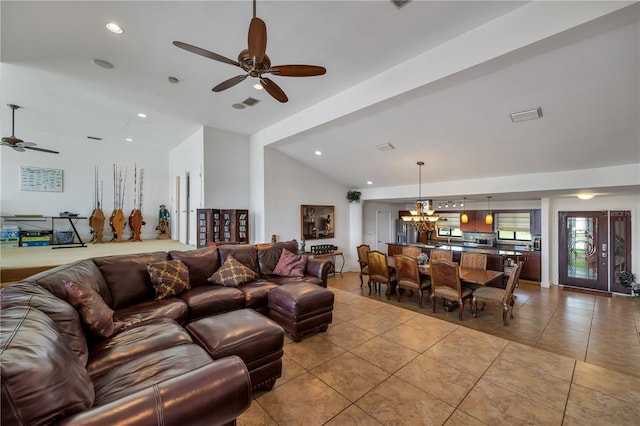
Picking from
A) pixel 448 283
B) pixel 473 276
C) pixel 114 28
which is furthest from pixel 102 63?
pixel 473 276

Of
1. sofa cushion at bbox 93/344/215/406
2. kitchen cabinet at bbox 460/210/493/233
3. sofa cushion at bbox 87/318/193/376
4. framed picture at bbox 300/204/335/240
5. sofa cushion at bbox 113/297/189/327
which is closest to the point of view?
sofa cushion at bbox 93/344/215/406

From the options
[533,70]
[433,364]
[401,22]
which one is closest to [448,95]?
[533,70]

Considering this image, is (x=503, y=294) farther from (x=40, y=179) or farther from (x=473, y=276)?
(x=40, y=179)

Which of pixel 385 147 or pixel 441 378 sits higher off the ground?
pixel 385 147

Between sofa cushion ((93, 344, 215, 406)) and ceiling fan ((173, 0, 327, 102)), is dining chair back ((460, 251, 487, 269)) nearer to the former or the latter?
ceiling fan ((173, 0, 327, 102))

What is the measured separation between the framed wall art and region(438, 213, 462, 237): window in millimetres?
11703

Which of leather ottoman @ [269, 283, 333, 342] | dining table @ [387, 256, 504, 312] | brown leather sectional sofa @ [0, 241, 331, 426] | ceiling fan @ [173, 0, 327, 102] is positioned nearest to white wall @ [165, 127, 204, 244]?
brown leather sectional sofa @ [0, 241, 331, 426]

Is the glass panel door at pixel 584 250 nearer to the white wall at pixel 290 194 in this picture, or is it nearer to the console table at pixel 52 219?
the white wall at pixel 290 194

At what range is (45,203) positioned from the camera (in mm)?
6285

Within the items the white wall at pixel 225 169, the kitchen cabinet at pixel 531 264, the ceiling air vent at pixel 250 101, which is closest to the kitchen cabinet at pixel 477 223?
the kitchen cabinet at pixel 531 264

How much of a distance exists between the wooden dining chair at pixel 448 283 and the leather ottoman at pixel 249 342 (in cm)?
317

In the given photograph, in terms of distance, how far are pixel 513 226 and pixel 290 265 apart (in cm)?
782

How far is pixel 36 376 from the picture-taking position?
35.0 inches

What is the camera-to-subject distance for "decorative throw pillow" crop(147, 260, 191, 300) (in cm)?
291
